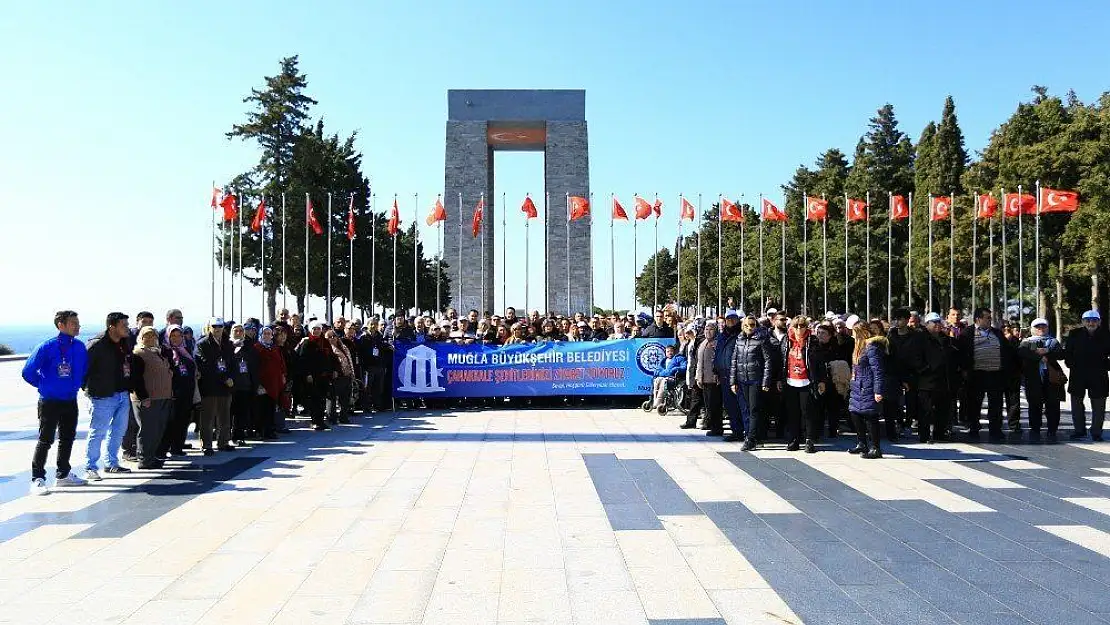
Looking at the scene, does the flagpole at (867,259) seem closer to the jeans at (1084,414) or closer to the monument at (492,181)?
the monument at (492,181)

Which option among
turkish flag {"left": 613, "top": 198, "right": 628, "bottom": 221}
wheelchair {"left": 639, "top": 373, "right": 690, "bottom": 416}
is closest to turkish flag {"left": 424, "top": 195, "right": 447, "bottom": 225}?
turkish flag {"left": 613, "top": 198, "right": 628, "bottom": 221}

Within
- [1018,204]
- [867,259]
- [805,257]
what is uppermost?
[1018,204]

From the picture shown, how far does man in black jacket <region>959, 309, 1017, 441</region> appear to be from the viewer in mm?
11953

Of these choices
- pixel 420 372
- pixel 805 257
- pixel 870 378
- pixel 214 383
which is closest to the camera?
pixel 870 378

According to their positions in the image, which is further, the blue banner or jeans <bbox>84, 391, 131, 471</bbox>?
the blue banner

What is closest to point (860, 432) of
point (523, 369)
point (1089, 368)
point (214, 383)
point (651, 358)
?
point (1089, 368)

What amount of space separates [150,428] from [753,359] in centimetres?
673

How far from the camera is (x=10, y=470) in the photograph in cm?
952

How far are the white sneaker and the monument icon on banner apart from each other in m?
7.84

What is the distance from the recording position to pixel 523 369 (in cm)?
1644

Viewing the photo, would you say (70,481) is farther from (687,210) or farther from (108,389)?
(687,210)

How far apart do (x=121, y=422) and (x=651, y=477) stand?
5.31 meters

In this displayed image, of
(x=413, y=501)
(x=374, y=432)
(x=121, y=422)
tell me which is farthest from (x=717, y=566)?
(x=374, y=432)

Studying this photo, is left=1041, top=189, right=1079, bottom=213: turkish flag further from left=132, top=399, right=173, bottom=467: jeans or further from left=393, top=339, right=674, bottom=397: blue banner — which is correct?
left=132, top=399, right=173, bottom=467: jeans
